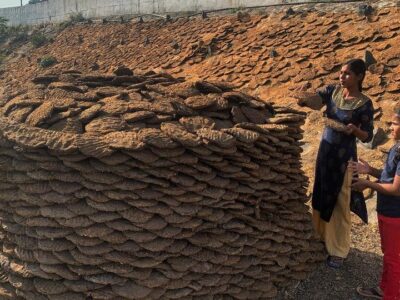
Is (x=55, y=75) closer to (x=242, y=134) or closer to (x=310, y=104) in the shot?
(x=242, y=134)

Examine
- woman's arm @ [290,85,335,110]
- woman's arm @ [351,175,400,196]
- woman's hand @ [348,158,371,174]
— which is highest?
woman's arm @ [290,85,335,110]

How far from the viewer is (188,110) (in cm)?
258

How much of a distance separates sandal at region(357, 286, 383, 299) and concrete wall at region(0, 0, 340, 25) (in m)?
9.83

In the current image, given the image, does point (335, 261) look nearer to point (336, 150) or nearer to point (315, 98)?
point (336, 150)

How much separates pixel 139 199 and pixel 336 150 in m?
1.47

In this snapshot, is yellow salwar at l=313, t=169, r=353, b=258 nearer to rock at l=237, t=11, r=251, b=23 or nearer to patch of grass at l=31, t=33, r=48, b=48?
rock at l=237, t=11, r=251, b=23

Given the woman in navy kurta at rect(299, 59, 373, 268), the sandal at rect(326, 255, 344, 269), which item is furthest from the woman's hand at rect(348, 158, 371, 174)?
the sandal at rect(326, 255, 344, 269)

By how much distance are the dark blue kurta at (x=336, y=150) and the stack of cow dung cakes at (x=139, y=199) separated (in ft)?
1.21

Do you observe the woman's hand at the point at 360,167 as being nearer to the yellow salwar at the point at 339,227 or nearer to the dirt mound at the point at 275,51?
the yellow salwar at the point at 339,227

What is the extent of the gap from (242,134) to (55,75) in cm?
178

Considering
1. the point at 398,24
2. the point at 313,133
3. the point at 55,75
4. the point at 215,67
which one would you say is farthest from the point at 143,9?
the point at 55,75

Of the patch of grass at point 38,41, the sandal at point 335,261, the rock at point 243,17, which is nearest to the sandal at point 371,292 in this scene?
the sandal at point 335,261

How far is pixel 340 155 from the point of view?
2.81 m

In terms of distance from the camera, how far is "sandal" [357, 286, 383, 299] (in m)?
2.74
